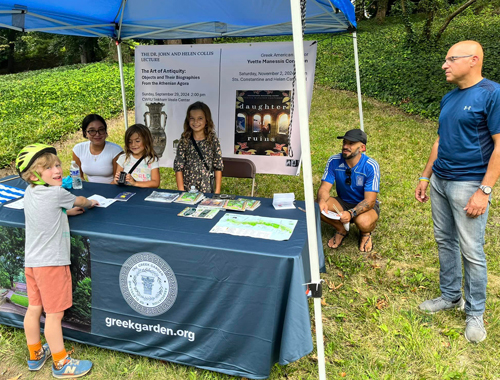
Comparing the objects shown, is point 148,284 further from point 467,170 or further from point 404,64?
point 404,64

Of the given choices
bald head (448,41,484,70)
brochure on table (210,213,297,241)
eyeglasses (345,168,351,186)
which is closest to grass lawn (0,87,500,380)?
eyeglasses (345,168,351,186)

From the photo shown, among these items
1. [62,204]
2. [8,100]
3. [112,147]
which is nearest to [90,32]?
[112,147]

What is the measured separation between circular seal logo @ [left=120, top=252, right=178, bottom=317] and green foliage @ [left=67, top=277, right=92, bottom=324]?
11.0 inches

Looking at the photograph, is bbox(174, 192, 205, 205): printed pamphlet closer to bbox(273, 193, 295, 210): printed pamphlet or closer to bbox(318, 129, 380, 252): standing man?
bbox(273, 193, 295, 210): printed pamphlet

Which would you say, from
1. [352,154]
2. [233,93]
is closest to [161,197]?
[352,154]

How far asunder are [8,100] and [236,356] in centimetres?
1389

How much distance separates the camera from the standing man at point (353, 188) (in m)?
3.68

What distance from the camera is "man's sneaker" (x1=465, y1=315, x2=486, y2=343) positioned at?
2.62 meters

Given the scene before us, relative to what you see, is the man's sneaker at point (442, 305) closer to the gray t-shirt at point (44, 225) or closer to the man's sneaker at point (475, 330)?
the man's sneaker at point (475, 330)

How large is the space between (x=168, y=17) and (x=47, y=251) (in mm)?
3503

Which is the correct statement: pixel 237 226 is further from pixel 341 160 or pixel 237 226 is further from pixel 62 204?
pixel 341 160

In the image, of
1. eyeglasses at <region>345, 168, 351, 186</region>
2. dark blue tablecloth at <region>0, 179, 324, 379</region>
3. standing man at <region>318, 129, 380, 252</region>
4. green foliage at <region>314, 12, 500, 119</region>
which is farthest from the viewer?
green foliage at <region>314, 12, 500, 119</region>

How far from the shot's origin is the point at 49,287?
2299 millimetres

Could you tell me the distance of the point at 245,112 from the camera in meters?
5.08
